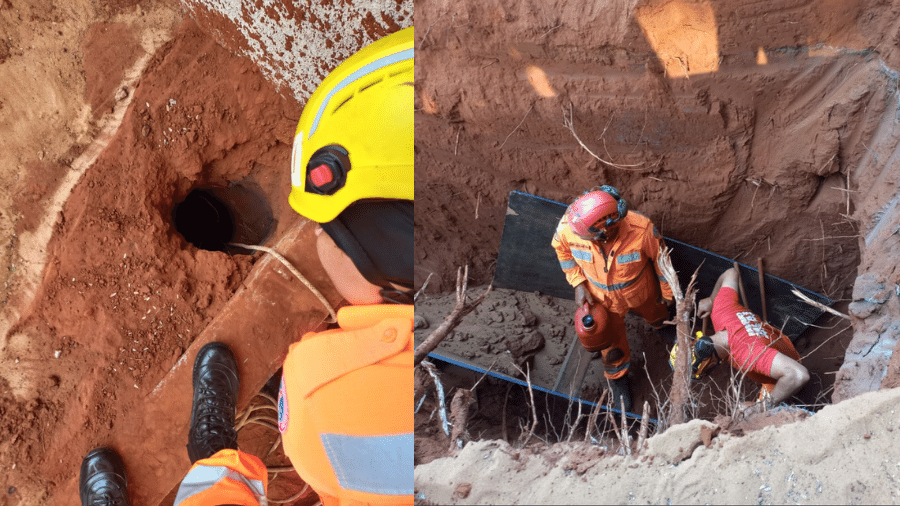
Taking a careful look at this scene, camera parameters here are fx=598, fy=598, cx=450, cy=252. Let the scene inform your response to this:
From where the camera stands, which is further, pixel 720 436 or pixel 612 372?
pixel 612 372

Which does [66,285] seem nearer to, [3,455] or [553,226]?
[3,455]

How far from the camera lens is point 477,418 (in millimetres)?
3453

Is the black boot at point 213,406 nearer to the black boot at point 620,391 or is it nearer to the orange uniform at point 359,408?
the orange uniform at point 359,408

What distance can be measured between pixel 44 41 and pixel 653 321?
3.79 meters

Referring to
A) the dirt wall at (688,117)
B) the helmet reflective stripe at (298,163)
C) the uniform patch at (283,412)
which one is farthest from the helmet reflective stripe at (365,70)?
the dirt wall at (688,117)

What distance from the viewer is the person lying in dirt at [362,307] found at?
5.43 ft

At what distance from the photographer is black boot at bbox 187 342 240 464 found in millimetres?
2891

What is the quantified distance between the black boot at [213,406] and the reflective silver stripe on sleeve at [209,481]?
2.73 feet

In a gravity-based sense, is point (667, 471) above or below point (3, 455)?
above

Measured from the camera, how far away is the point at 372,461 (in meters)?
1.65

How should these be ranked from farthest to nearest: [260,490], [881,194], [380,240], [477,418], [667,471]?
[477,418], [881,194], [260,490], [380,240], [667,471]

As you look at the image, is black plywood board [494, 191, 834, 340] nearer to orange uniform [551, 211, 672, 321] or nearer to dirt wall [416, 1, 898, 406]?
dirt wall [416, 1, 898, 406]

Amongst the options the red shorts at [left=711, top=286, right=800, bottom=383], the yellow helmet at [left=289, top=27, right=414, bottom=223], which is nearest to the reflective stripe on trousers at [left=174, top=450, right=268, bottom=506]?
the yellow helmet at [left=289, top=27, right=414, bottom=223]

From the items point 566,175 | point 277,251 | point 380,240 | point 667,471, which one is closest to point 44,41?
point 277,251
